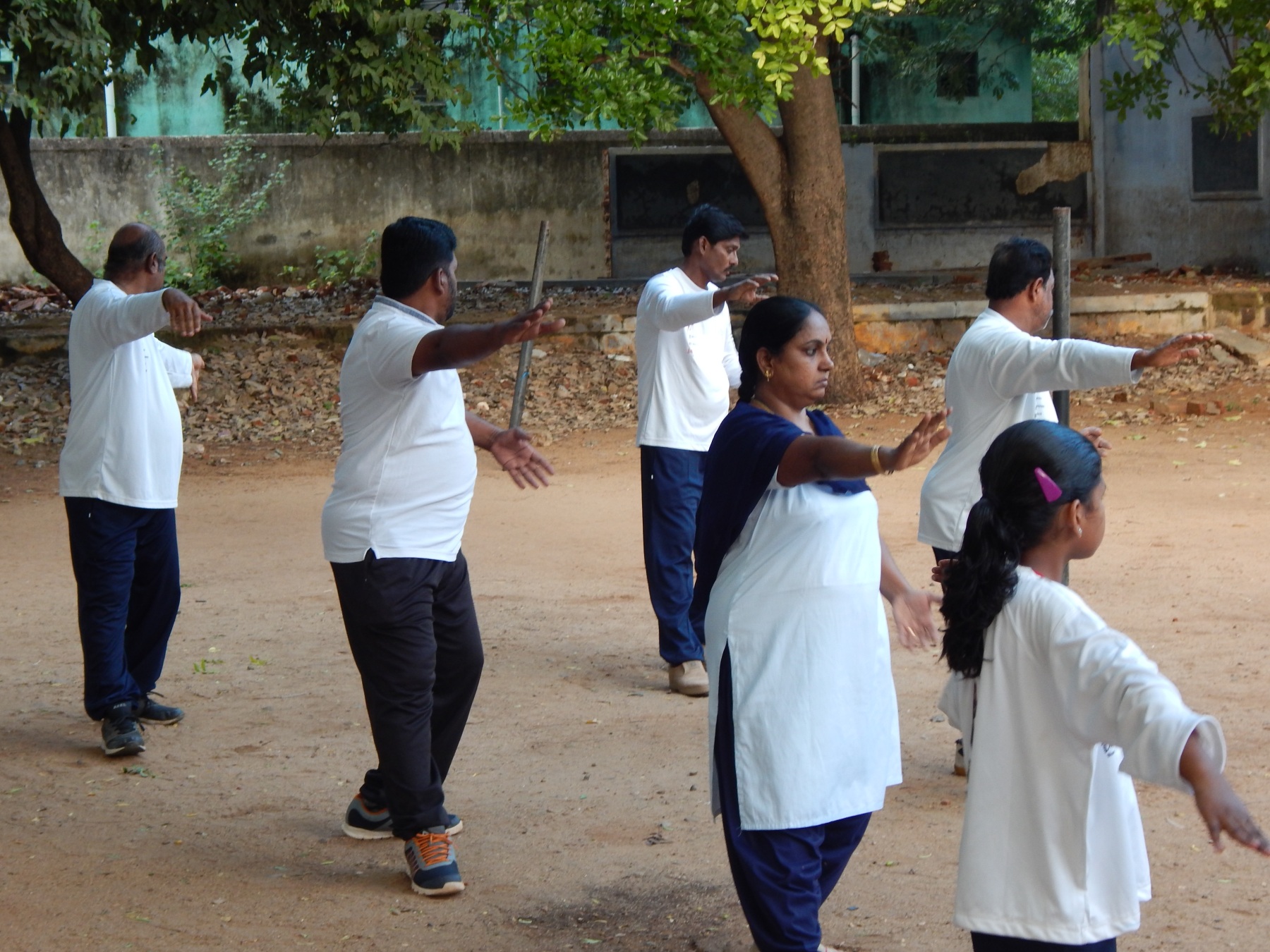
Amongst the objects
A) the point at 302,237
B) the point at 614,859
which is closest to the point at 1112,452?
the point at 614,859

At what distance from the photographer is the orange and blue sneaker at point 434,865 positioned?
3.79 m

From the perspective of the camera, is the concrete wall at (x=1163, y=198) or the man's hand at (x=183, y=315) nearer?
the man's hand at (x=183, y=315)

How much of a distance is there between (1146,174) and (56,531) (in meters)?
15.6

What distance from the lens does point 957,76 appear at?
21.7 metres

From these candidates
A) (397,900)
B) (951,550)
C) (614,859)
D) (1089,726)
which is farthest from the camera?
(951,550)

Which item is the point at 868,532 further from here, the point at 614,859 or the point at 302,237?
the point at 302,237

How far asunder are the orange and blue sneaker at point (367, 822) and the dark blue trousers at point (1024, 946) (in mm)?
2087

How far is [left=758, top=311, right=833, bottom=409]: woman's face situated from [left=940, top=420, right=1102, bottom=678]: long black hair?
67 cm

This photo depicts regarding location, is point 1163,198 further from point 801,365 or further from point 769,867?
point 769,867

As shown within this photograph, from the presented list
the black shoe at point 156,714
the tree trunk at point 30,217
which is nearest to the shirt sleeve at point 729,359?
the black shoe at point 156,714

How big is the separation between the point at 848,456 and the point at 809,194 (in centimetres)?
1101

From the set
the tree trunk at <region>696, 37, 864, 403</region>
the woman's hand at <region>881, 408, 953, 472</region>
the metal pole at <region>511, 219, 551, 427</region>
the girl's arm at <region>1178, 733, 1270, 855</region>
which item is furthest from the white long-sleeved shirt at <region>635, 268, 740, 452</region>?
the tree trunk at <region>696, 37, 864, 403</region>

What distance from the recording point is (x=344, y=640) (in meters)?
6.66

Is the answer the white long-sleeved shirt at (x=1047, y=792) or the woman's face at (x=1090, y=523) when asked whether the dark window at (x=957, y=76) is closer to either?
the woman's face at (x=1090, y=523)
